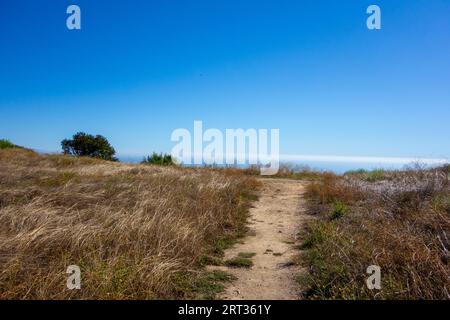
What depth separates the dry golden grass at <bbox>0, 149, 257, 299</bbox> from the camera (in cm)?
438

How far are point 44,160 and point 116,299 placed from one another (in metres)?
18.3

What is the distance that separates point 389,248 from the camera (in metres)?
5.43

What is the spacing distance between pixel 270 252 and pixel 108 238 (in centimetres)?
334

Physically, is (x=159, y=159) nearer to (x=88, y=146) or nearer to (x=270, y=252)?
(x=88, y=146)

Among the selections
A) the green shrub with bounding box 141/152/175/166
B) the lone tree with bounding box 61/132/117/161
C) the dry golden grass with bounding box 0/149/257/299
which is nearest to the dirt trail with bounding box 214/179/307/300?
the dry golden grass with bounding box 0/149/257/299

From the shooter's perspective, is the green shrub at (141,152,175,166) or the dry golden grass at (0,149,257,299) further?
the green shrub at (141,152,175,166)

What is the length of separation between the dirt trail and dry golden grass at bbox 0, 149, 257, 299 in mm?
598

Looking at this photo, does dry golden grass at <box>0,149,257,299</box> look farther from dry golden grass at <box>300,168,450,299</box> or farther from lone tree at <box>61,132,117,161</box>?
lone tree at <box>61,132,117,161</box>

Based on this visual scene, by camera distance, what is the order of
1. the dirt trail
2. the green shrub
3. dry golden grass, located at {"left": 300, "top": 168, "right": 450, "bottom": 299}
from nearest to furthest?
1. dry golden grass, located at {"left": 300, "top": 168, "right": 450, "bottom": 299}
2. the dirt trail
3. the green shrub

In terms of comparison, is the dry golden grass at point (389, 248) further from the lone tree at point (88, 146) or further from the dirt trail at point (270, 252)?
the lone tree at point (88, 146)

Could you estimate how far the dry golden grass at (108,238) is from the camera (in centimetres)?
438

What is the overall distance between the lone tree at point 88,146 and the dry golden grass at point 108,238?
948 inches
